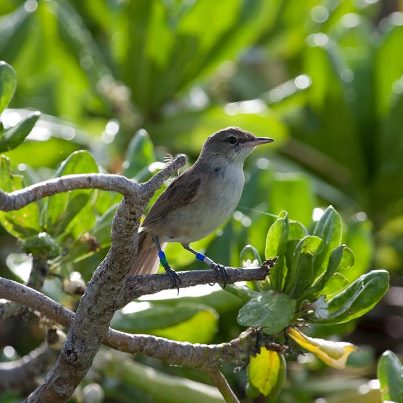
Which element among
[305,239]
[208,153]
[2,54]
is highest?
[2,54]

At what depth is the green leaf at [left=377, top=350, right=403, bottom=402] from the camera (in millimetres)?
2633

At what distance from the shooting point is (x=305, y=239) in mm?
2443

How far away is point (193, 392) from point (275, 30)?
2.59 m

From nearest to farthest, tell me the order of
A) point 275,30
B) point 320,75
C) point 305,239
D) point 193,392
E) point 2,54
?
1. point 305,239
2. point 193,392
3. point 2,54
4. point 320,75
5. point 275,30

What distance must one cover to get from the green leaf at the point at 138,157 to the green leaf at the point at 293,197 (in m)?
0.55

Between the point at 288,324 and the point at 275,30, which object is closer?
the point at 288,324

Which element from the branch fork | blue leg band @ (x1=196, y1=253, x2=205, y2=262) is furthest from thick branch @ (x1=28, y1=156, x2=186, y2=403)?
blue leg band @ (x1=196, y1=253, x2=205, y2=262)

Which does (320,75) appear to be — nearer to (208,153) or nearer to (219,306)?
(208,153)

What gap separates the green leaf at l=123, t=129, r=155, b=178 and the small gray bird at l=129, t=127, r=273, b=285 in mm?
144

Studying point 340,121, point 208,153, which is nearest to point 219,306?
point 208,153

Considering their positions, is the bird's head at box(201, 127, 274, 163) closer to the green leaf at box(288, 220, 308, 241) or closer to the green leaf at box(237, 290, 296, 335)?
the green leaf at box(288, 220, 308, 241)

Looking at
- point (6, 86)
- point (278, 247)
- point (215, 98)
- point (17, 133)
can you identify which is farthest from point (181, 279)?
point (215, 98)

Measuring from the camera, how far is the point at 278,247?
2518 millimetres

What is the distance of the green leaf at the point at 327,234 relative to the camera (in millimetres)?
2529
